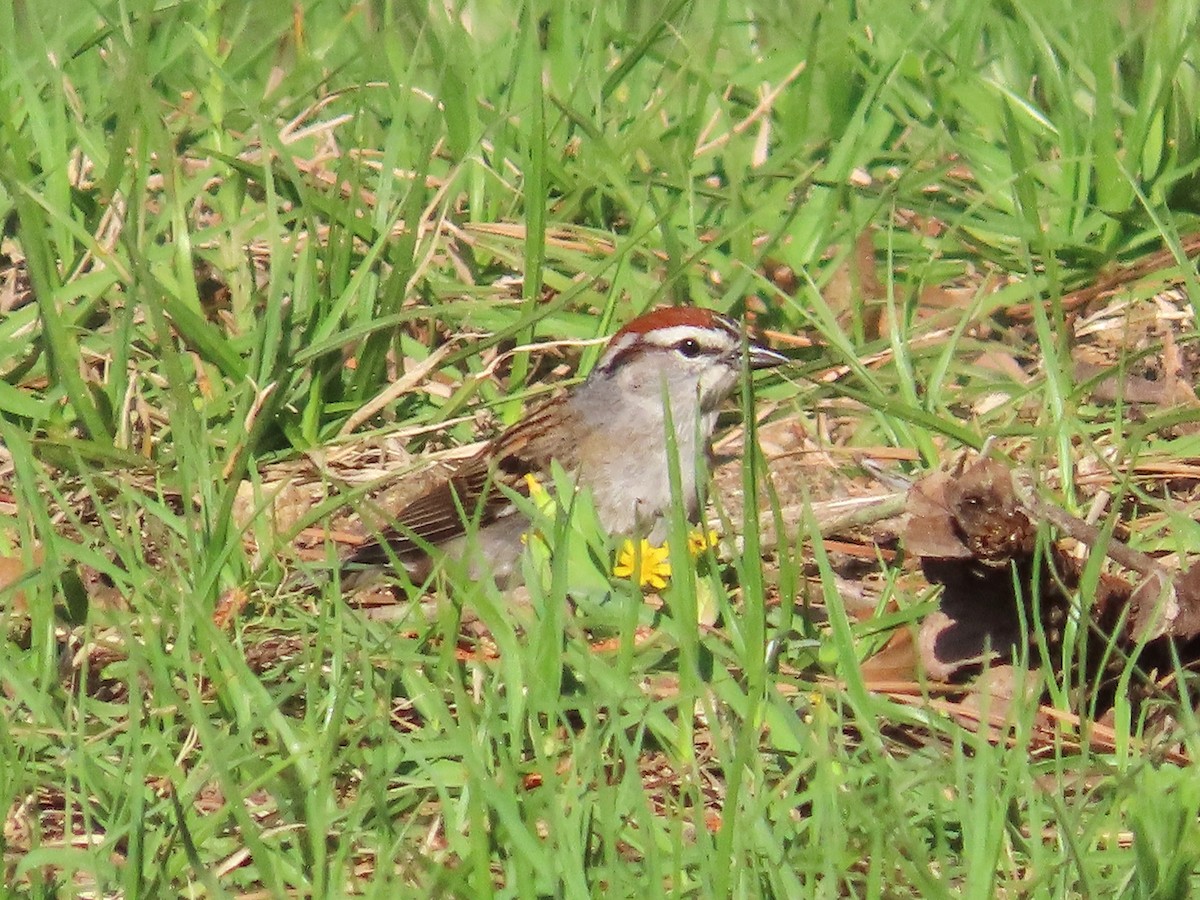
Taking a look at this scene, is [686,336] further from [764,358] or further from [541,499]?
[541,499]

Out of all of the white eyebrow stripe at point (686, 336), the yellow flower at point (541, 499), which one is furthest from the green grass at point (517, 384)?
the yellow flower at point (541, 499)

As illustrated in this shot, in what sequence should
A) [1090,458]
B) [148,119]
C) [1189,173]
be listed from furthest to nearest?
[1189,173] → [148,119] → [1090,458]

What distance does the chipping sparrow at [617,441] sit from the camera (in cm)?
471

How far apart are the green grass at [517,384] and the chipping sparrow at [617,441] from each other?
0.58 feet

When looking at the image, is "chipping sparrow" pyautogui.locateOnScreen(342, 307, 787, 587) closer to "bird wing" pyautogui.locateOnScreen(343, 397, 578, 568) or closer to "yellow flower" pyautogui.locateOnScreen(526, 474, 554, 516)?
"bird wing" pyautogui.locateOnScreen(343, 397, 578, 568)

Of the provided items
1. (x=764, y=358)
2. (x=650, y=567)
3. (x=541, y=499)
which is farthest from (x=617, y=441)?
(x=650, y=567)

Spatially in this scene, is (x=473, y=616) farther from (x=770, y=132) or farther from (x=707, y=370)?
(x=770, y=132)

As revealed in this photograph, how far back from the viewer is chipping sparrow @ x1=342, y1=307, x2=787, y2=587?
471cm

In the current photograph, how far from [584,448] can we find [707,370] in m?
0.36

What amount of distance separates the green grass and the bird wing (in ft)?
0.62

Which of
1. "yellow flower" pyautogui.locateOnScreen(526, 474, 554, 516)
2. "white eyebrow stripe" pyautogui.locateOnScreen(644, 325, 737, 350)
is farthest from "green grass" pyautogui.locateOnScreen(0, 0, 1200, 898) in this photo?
"yellow flower" pyautogui.locateOnScreen(526, 474, 554, 516)

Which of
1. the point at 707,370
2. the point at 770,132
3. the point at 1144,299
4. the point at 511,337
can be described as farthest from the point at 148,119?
the point at 1144,299

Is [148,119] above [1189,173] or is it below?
above

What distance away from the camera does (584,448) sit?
A: 489 centimetres
